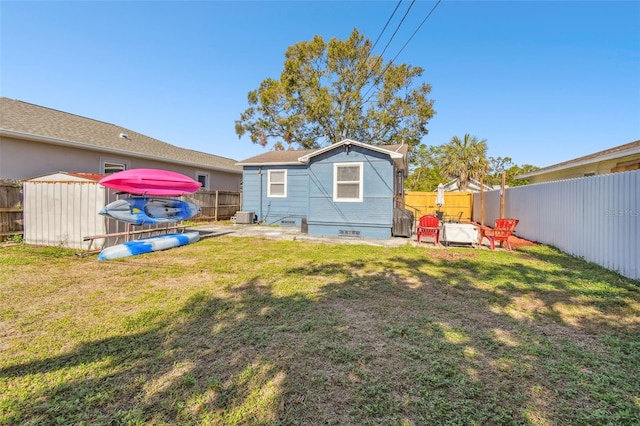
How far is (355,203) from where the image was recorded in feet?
32.5

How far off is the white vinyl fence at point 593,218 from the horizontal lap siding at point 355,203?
449cm

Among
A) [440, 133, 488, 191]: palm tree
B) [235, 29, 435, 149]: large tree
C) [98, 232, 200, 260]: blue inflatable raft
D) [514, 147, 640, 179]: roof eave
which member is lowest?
[98, 232, 200, 260]: blue inflatable raft

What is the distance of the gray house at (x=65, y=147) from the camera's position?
9.34 metres

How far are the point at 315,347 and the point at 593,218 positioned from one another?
6786 millimetres

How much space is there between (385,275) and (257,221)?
10.8m

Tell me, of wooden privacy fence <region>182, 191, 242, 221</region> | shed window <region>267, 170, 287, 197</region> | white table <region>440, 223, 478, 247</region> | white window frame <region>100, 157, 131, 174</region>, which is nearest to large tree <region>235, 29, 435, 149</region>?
shed window <region>267, 170, 287, 197</region>

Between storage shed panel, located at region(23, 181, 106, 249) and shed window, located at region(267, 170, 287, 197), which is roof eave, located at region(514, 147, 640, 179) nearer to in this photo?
shed window, located at region(267, 170, 287, 197)

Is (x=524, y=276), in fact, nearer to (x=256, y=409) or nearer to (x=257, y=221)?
(x=256, y=409)

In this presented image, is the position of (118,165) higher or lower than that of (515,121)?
lower

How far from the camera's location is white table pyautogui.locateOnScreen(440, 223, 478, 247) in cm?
805

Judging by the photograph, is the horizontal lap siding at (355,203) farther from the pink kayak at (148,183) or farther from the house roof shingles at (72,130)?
the house roof shingles at (72,130)

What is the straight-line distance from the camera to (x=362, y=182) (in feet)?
32.2

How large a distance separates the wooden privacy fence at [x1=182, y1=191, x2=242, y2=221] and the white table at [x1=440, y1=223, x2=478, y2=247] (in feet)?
37.2

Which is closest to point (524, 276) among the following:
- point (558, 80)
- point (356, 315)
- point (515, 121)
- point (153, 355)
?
point (356, 315)
